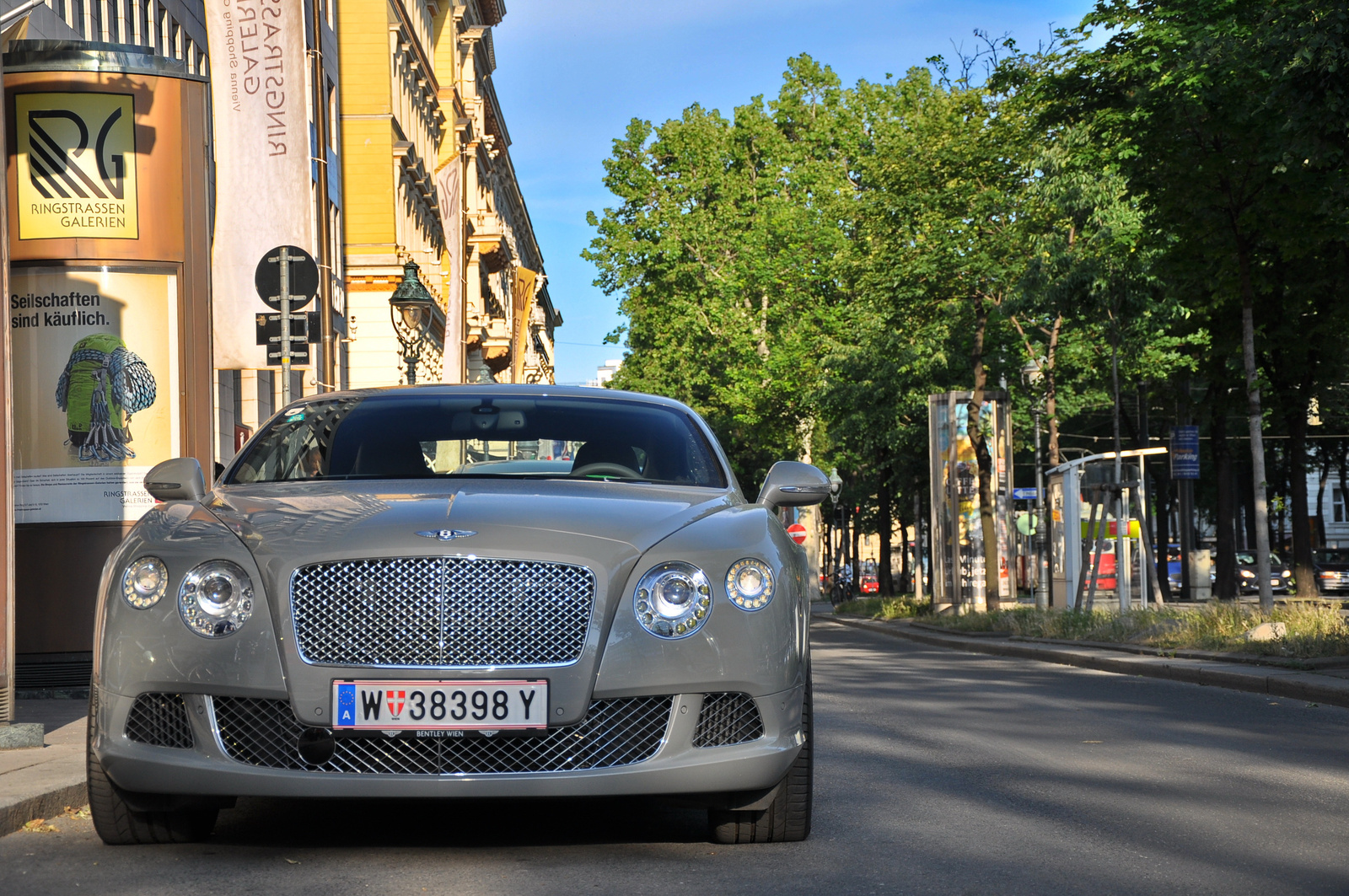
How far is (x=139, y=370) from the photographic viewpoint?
41.8ft

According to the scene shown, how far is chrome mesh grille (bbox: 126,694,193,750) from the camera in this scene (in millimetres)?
5340

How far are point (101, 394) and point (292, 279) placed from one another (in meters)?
2.25

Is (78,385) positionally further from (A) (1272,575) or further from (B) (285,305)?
(A) (1272,575)

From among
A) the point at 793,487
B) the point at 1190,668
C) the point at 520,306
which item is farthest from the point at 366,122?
the point at 793,487

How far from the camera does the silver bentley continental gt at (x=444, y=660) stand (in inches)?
205

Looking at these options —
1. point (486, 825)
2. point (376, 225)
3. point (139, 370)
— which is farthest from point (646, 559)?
point (376, 225)

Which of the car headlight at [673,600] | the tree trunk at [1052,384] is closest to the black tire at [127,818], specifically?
the car headlight at [673,600]

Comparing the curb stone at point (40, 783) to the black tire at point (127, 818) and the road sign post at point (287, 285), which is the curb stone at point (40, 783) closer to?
the black tire at point (127, 818)

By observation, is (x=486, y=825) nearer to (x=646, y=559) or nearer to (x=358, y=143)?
(x=646, y=559)

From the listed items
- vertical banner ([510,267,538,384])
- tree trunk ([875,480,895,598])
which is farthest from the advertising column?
tree trunk ([875,480,895,598])

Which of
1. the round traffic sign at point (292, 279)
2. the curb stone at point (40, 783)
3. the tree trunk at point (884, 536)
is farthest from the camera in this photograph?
the tree trunk at point (884, 536)

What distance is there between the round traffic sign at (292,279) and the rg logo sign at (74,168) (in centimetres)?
189

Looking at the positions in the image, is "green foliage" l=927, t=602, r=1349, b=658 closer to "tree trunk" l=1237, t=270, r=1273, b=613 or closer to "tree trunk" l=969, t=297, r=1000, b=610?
"tree trunk" l=1237, t=270, r=1273, b=613

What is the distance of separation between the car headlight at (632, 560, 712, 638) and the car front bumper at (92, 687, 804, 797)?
22 centimetres
